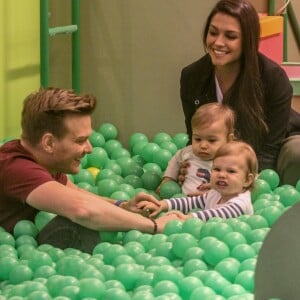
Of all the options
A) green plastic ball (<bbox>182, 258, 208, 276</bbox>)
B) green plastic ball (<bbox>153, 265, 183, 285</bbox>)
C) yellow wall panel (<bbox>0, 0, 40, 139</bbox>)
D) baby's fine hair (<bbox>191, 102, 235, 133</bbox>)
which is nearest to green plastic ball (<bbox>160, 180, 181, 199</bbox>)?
baby's fine hair (<bbox>191, 102, 235, 133</bbox>)

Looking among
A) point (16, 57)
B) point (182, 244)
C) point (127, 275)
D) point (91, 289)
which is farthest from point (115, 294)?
point (16, 57)

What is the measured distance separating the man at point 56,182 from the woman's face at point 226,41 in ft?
2.50

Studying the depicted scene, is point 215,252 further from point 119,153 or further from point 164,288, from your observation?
point 119,153

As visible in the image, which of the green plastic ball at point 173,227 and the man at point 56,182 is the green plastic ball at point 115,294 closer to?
the man at point 56,182

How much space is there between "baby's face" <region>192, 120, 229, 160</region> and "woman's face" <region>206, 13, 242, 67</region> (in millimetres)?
383

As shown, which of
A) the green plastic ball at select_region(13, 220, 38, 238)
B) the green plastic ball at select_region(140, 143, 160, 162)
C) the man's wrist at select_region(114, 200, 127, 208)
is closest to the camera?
the green plastic ball at select_region(13, 220, 38, 238)

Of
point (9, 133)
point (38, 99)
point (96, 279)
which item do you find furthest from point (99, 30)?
point (96, 279)

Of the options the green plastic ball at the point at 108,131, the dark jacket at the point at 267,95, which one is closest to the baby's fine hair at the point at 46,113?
the dark jacket at the point at 267,95

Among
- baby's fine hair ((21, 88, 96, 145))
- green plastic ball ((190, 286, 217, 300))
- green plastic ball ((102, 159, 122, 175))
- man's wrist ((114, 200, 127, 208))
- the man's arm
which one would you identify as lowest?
green plastic ball ((102, 159, 122, 175))

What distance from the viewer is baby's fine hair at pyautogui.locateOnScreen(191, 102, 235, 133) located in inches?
150

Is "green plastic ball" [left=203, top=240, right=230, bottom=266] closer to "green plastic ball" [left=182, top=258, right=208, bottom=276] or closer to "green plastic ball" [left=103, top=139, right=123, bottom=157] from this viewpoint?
"green plastic ball" [left=182, top=258, right=208, bottom=276]

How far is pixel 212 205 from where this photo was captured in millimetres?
3688

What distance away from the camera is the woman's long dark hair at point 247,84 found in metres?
4.12

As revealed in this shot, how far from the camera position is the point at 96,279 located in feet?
9.43
